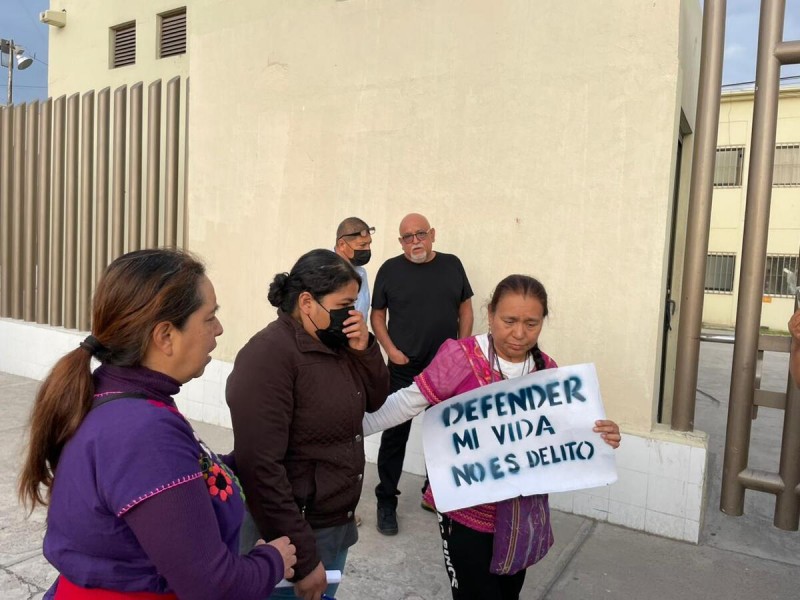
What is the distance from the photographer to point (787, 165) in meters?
17.3

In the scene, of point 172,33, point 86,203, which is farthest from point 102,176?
point 172,33

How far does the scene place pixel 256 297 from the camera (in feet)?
17.7

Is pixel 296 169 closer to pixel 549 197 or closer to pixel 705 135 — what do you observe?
pixel 549 197

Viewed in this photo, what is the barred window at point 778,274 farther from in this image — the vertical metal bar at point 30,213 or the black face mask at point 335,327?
the black face mask at point 335,327

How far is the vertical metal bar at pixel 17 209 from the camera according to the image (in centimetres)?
750

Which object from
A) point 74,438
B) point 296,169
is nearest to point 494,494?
point 74,438

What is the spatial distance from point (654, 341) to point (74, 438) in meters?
3.25

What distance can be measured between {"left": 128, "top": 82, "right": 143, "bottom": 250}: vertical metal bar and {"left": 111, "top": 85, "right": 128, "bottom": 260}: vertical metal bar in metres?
0.17

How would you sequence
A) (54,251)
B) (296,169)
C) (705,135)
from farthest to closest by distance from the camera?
1. (54,251)
2. (296,169)
3. (705,135)

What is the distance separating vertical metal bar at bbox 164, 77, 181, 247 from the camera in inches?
241

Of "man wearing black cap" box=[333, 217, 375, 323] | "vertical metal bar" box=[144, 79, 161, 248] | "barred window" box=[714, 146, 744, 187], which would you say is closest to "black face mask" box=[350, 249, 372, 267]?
"man wearing black cap" box=[333, 217, 375, 323]

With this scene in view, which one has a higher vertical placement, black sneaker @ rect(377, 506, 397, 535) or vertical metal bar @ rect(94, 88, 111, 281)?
vertical metal bar @ rect(94, 88, 111, 281)

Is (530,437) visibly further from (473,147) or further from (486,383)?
(473,147)

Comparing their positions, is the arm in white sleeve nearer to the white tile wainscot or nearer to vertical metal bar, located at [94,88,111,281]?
the white tile wainscot
